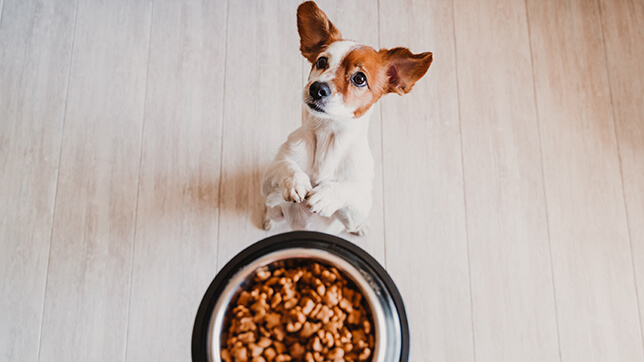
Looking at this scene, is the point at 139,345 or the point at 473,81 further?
the point at 473,81

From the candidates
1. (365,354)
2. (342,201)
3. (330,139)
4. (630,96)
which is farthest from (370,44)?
(365,354)

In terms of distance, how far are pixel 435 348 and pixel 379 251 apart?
1.12 ft

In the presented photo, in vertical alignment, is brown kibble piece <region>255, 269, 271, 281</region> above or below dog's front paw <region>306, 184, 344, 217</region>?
Answer: below

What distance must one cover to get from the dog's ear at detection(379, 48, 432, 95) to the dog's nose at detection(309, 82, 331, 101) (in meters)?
0.17

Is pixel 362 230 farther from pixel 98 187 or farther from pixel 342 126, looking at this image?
pixel 98 187

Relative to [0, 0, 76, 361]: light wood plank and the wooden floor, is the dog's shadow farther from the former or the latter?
[0, 0, 76, 361]: light wood plank

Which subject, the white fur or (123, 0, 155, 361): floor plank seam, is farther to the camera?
(123, 0, 155, 361): floor plank seam

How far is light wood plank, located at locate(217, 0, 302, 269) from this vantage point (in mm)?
1466

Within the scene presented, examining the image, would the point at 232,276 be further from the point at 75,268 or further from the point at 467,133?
the point at 467,133

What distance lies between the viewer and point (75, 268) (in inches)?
55.7

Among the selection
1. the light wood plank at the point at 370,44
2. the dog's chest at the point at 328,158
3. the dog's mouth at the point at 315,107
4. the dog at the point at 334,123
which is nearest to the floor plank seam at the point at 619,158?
the light wood plank at the point at 370,44

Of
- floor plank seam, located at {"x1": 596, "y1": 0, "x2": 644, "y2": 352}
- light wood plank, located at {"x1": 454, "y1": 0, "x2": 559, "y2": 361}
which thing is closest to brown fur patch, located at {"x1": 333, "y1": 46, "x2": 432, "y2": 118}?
light wood plank, located at {"x1": 454, "y1": 0, "x2": 559, "y2": 361}

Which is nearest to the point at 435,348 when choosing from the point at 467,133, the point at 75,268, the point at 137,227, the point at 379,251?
the point at 379,251

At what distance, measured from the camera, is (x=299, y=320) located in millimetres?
748
